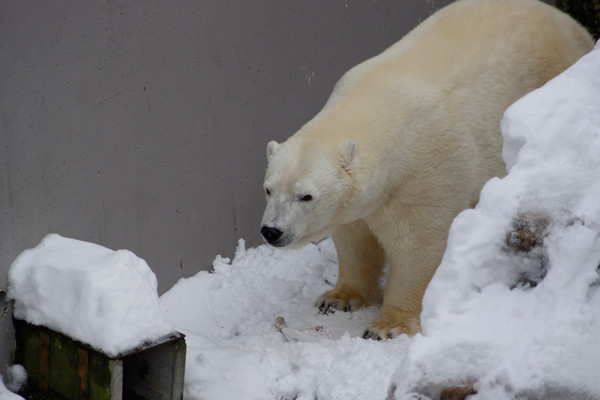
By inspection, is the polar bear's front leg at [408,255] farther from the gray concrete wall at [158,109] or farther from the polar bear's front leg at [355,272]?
the gray concrete wall at [158,109]

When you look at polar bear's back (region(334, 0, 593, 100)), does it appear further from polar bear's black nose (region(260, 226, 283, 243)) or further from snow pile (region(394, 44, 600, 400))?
snow pile (region(394, 44, 600, 400))

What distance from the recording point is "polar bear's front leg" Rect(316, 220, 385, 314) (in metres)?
5.02

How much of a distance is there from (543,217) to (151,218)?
2.62 meters

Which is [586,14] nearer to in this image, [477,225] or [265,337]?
[265,337]

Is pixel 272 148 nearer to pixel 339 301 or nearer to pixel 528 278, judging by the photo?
pixel 339 301

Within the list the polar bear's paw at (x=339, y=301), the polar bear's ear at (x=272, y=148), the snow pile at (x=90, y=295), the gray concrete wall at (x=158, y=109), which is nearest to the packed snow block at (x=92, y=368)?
the snow pile at (x=90, y=295)

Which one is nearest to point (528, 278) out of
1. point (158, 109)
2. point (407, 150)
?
point (407, 150)

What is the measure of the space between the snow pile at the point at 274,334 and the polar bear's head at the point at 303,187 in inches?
23.8

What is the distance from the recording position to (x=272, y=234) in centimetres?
418

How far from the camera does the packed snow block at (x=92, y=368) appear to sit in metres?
3.59

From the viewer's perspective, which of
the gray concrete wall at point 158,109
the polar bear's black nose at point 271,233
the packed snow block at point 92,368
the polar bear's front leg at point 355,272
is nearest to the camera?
the packed snow block at point 92,368

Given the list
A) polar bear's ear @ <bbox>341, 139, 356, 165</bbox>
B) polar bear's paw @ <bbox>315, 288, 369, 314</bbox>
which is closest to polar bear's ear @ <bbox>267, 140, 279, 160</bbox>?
polar bear's ear @ <bbox>341, 139, 356, 165</bbox>

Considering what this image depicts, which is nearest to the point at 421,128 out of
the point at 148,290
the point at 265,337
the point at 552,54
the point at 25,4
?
the point at 552,54

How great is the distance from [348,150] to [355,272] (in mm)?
1127
